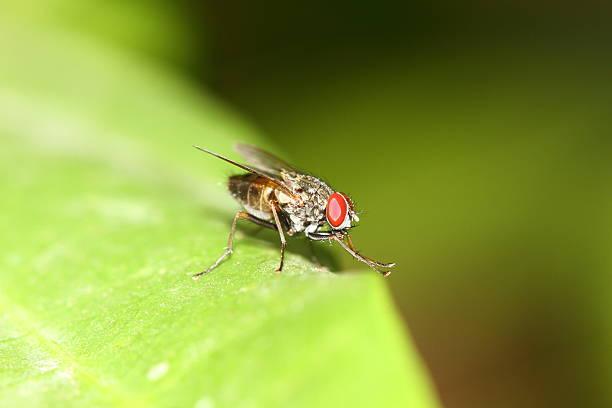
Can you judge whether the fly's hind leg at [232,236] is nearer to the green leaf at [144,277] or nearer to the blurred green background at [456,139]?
the green leaf at [144,277]

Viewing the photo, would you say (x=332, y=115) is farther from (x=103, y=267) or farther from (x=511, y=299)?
(x=103, y=267)

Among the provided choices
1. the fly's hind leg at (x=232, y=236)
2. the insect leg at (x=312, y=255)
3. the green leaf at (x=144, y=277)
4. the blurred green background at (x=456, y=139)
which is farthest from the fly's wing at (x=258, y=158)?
the blurred green background at (x=456, y=139)

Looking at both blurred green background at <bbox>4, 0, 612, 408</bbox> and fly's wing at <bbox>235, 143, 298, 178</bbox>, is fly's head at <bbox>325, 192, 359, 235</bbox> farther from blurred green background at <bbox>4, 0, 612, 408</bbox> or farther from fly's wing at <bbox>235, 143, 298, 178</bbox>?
blurred green background at <bbox>4, 0, 612, 408</bbox>

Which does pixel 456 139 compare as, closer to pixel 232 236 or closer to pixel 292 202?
pixel 292 202

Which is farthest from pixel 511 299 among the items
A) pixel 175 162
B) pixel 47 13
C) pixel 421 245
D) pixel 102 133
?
pixel 47 13

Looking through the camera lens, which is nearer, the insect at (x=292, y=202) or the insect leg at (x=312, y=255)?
the insect leg at (x=312, y=255)

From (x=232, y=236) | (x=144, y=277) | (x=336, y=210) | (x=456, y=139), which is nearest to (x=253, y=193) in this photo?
(x=336, y=210)

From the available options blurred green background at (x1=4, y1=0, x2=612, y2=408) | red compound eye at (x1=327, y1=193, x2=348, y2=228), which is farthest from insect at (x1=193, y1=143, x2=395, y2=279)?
blurred green background at (x1=4, y1=0, x2=612, y2=408)
